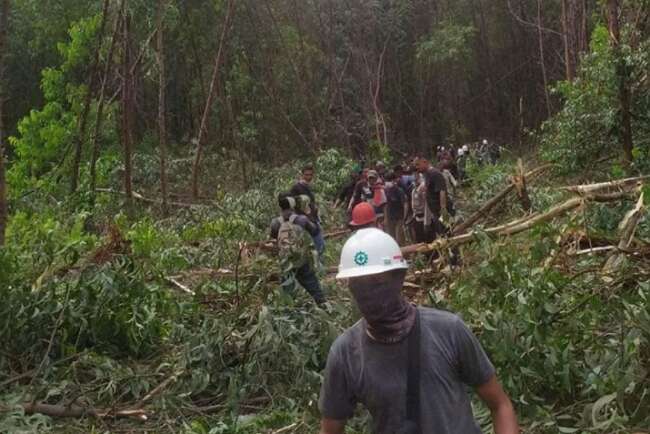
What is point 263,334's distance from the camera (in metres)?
7.12

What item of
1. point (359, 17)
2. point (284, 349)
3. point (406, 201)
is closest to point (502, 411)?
point (284, 349)

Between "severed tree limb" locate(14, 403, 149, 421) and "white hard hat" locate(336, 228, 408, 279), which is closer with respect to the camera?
"white hard hat" locate(336, 228, 408, 279)

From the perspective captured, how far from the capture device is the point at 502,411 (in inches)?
113

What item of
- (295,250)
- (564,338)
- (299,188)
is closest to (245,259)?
(295,250)

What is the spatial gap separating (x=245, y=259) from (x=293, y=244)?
→ 1.75 meters

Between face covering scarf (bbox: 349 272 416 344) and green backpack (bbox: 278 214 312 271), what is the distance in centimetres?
555

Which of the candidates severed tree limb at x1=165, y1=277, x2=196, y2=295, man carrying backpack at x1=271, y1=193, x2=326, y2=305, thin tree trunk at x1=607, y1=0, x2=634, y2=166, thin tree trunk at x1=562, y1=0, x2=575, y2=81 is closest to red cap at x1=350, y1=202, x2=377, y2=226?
man carrying backpack at x1=271, y1=193, x2=326, y2=305

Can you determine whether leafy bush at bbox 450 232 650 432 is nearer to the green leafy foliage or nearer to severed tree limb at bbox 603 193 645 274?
severed tree limb at bbox 603 193 645 274

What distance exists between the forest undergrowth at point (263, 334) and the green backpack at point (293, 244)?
14.4 inches

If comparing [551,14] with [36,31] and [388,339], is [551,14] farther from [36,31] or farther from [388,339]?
[388,339]

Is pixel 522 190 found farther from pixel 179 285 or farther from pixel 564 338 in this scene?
pixel 564 338

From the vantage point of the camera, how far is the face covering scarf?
2.79m

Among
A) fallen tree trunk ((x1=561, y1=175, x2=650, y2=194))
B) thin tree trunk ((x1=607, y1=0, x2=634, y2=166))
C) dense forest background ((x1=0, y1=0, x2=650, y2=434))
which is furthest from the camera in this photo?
thin tree trunk ((x1=607, y1=0, x2=634, y2=166))

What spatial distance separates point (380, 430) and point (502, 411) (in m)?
0.40
